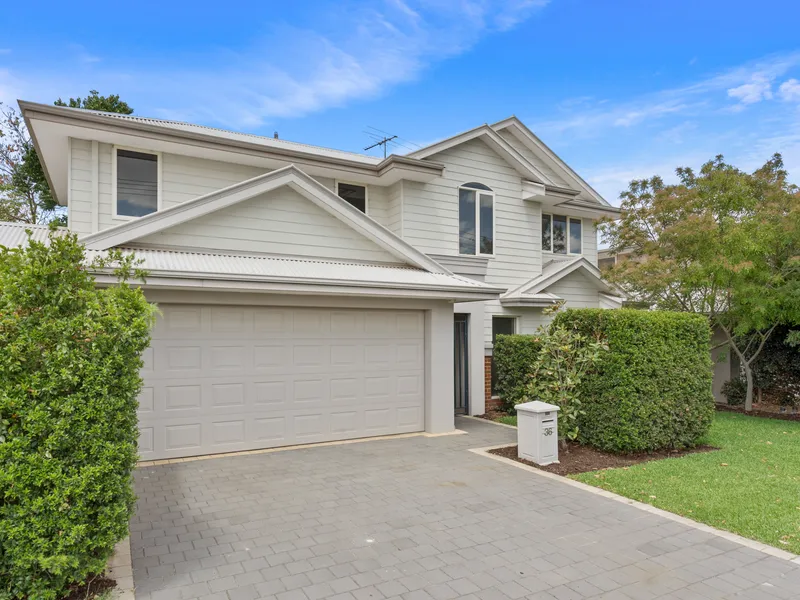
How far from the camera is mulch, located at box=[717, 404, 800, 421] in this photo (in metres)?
13.0

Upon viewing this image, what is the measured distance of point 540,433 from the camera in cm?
808

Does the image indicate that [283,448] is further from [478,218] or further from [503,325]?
[478,218]

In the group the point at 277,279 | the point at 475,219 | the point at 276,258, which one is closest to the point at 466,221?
the point at 475,219

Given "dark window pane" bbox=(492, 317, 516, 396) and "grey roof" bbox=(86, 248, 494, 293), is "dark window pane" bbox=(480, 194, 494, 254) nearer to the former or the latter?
"dark window pane" bbox=(492, 317, 516, 396)

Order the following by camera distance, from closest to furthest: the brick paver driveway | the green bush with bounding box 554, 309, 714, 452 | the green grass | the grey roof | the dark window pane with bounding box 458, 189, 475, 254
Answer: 1. the brick paver driveway
2. the green grass
3. the grey roof
4. the green bush with bounding box 554, 309, 714, 452
5. the dark window pane with bounding box 458, 189, 475, 254

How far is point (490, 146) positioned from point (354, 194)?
14.2 feet

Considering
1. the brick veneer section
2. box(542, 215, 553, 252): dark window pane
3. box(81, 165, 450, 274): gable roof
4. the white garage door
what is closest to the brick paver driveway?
the white garage door

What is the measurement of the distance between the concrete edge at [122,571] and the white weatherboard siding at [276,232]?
544 centimetres

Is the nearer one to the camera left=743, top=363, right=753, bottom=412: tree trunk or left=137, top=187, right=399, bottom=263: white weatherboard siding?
left=137, top=187, right=399, bottom=263: white weatherboard siding

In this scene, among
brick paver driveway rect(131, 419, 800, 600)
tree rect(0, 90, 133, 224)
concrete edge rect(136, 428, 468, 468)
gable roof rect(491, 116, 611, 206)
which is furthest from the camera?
tree rect(0, 90, 133, 224)

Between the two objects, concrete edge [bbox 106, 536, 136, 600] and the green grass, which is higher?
concrete edge [bbox 106, 536, 136, 600]

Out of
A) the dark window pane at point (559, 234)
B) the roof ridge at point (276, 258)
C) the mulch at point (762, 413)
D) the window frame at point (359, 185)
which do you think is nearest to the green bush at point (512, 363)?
the roof ridge at point (276, 258)

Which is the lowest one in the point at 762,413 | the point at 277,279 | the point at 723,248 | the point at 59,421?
the point at 762,413

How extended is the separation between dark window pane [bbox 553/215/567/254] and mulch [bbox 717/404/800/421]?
6.53 meters
